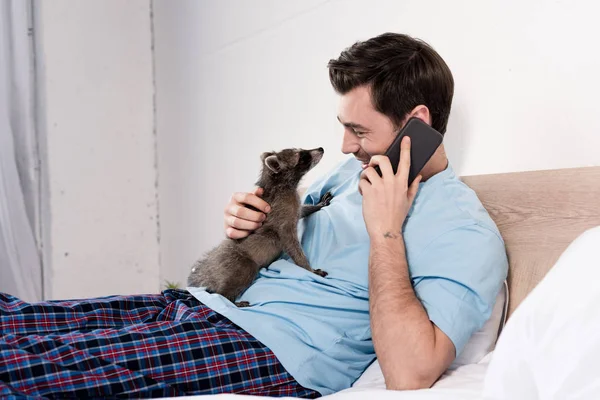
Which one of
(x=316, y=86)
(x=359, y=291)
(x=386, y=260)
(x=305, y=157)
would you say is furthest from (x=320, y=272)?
(x=316, y=86)

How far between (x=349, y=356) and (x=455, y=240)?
1.22 ft

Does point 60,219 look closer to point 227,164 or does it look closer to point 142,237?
point 142,237

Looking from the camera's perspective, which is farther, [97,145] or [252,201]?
[97,145]

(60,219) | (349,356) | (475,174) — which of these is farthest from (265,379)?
(60,219)

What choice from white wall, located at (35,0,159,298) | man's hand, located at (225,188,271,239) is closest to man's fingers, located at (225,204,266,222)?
man's hand, located at (225,188,271,239)

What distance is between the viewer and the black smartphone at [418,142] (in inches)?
63.4

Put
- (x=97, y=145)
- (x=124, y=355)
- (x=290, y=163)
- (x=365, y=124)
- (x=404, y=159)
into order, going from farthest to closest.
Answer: (x=97, y=145)
(x=290, y=163)
(x=365, y=124)
(x=404, y=159)
(x=124, y=355)

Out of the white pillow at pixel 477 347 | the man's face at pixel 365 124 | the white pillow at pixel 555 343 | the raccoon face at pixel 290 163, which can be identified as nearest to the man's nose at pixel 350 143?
the man's face at pixel 365 124

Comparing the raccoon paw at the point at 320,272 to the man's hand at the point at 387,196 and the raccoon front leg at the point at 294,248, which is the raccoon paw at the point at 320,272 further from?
the man's hand at the point at 387,196

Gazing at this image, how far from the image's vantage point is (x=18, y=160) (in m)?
3.55

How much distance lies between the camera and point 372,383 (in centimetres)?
151

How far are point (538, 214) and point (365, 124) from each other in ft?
1.58

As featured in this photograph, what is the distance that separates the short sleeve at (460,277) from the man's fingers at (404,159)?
0.59 feet

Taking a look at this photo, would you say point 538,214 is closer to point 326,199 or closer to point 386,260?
point 386,260
